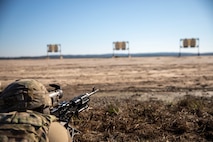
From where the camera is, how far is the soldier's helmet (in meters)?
3.16

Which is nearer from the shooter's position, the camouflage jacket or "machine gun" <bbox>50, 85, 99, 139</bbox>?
the camouflage jacket

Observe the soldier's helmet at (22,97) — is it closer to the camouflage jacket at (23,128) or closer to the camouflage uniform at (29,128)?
the camouflage uniform at (29,128)

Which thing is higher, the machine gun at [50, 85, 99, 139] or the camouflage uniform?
the camouflage uniform

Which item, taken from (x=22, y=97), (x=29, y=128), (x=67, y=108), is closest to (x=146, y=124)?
(x=67, y=108)

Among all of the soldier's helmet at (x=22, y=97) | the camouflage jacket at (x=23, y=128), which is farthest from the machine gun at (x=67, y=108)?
the camouflage jacket at (x=23, y=128)

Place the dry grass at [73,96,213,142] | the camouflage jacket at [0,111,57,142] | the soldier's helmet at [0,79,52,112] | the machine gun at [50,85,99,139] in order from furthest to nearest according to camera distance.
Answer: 1. the dry grass at [73,96,213,142]
2. the machine gun at [50,85,99,139]
3. the soldier's helmet at [0,79,52,112]
4. the camouflage jacket at [0,111,57,142]

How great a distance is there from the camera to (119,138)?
527cm

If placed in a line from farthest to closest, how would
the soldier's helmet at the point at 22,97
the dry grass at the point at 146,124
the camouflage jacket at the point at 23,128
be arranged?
1. the dry grass at the point at 146,124
2. the soldier's helmet at the point at 22,97
3. the camouflage jacket at the point at 23,128

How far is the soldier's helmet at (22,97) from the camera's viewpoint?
3.16 metres

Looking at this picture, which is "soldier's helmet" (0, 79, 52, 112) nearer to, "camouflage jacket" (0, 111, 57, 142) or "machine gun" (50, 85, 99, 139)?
"camouflage jacket" (0, 111, 57, 142)

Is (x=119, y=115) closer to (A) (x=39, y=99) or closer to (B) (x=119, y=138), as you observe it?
(B) (x=119, y=138)

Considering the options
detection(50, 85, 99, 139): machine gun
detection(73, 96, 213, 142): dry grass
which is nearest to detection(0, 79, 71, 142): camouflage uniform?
detection(50, 85, 99, 139): machine gun

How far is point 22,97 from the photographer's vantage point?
10.3ft

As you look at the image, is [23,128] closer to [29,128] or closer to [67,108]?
[29,128]
